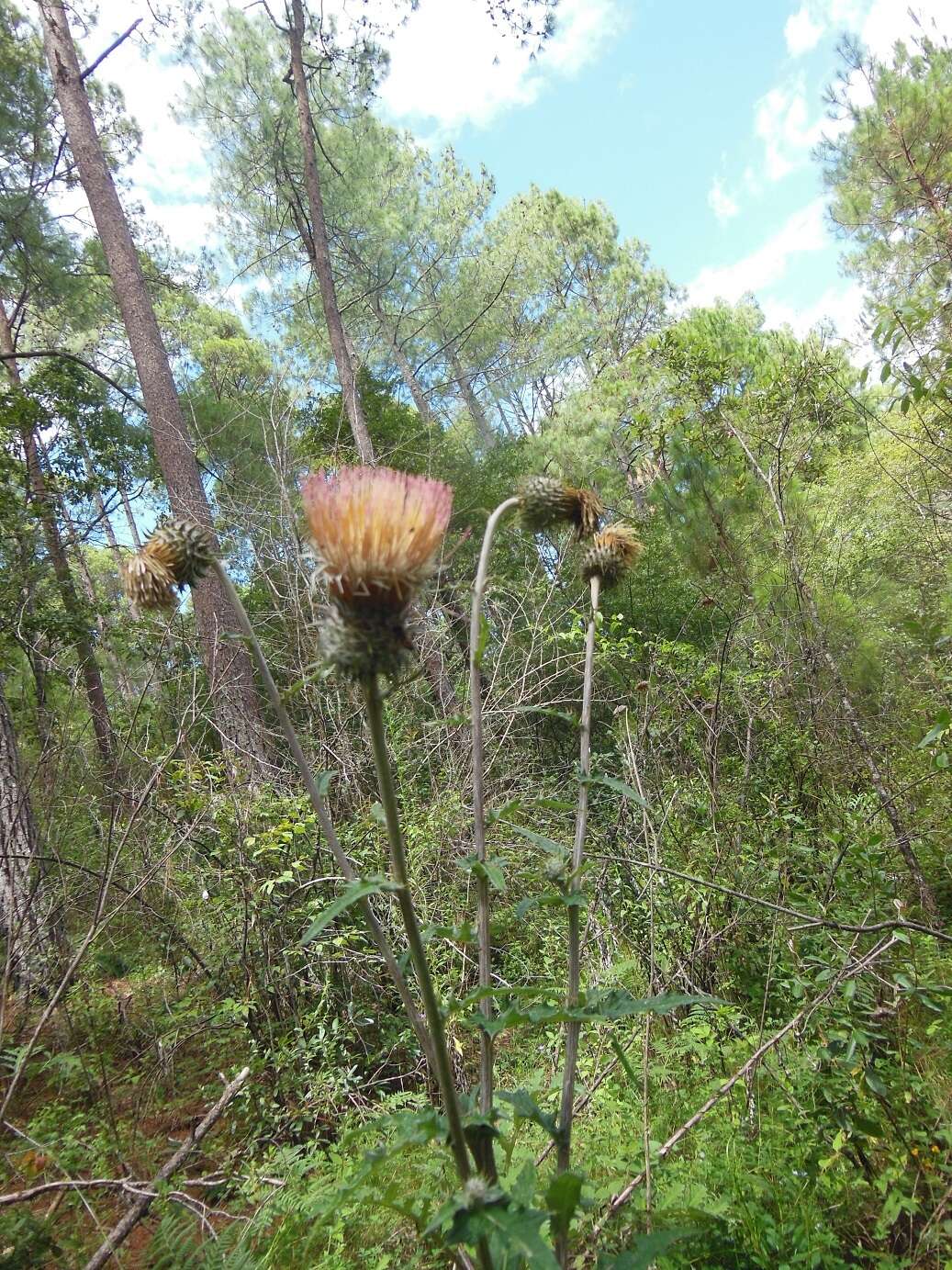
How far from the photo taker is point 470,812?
461cm

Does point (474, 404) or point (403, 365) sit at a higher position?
point (474, 404)

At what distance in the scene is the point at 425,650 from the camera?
6.18m

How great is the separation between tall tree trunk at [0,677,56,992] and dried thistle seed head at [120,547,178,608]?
3281mm

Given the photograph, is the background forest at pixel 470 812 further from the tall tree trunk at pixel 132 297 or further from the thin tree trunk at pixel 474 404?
the thin tree trunk at pixel 474 404

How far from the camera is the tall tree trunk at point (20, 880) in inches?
168

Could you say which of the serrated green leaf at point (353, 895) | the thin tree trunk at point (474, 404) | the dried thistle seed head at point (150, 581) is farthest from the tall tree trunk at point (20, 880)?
the thin tree trunk at point (474, 404)

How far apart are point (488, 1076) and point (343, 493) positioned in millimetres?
1150

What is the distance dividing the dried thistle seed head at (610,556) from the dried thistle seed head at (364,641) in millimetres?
974

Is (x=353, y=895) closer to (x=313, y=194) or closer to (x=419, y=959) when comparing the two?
(x=419, y=959)

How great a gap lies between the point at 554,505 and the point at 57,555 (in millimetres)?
9920

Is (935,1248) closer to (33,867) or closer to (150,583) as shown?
(150,583)

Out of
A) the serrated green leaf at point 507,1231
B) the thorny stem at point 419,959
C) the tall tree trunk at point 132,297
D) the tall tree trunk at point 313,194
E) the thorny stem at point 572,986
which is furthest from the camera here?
the tall tree trunk at point 313,194

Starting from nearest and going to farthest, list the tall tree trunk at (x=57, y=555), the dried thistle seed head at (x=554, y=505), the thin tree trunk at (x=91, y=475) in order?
1. the dried thistle seed head at (x=554, y=505)
2. the tall tree trunk at (x=57, y=555)
3. the thin tree trunk at (x=91, y=475)

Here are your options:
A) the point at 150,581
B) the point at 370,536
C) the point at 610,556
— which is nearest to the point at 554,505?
the point at 610,556
